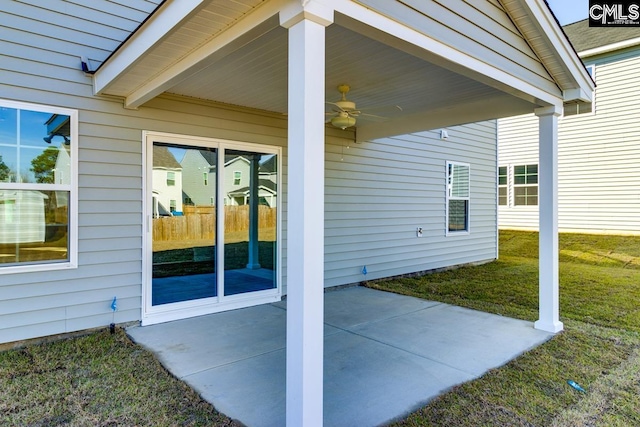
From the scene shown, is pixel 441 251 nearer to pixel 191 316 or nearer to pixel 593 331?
pixel 593 331

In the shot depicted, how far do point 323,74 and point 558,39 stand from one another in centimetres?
312

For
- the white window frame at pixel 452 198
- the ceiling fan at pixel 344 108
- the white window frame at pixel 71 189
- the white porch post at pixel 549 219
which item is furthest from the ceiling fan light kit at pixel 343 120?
the white window frame at pixel 452 198

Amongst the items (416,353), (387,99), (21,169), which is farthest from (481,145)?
(21,169)

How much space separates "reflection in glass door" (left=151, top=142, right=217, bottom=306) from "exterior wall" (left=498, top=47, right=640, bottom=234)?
36.7ft

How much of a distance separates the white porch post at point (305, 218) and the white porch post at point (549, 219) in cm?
340

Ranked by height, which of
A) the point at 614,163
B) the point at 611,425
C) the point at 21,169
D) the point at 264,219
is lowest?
the point at 611,425

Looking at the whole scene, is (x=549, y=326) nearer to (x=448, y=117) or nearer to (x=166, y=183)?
(x=448, y=117)

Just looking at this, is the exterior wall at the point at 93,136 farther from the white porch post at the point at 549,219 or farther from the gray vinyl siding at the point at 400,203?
the white porch post at the point at 549,219

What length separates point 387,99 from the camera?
4.82m

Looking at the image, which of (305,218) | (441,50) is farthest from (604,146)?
(305,218)

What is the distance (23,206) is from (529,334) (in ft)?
17.9

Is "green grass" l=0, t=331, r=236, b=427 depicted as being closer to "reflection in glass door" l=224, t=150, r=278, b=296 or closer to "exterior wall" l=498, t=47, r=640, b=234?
"reflection in glass door" l=224, t=150, r=278, b=296

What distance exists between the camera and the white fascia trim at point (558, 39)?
354cm

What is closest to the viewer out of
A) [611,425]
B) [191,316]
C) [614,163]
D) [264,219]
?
[611,425]
